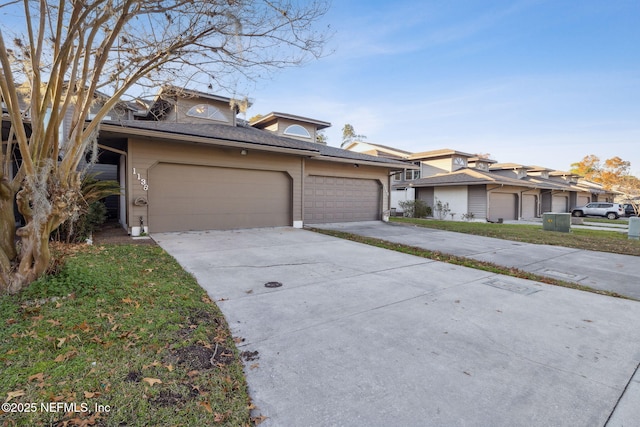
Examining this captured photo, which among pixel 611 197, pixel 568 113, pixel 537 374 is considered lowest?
pixel 537 374

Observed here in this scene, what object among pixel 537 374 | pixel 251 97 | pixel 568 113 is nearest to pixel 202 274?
pixel 251 97

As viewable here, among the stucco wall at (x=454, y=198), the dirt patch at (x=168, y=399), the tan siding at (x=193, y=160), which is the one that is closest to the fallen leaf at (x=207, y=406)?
the dirt patch at (x=168, y=399)

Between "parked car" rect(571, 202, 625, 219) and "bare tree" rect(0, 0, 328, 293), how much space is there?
32.4 metres

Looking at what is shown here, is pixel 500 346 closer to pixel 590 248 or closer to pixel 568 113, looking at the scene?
pixel 590 248

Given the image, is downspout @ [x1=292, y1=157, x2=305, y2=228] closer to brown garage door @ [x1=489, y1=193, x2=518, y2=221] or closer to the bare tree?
the bare tree

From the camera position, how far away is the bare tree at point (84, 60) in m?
3.54

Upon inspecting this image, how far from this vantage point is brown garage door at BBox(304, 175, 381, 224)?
12508 millimetres

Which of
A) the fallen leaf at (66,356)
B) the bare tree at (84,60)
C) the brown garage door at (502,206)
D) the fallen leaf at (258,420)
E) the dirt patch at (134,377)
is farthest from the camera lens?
the brown garage door at (502,206)

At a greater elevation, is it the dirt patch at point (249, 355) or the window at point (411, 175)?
the window at point (411, 175)

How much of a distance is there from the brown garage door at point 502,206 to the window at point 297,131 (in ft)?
42.8

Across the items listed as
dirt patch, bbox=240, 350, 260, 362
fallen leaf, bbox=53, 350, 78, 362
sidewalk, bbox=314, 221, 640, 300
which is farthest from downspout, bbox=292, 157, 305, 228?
fallen leaf, bbox=53, 350, 78, 362

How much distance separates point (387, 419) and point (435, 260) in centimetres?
522

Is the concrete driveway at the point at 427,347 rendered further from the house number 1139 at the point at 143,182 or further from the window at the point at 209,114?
the window at the point at 209,114

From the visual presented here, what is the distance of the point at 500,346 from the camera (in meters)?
2.88
